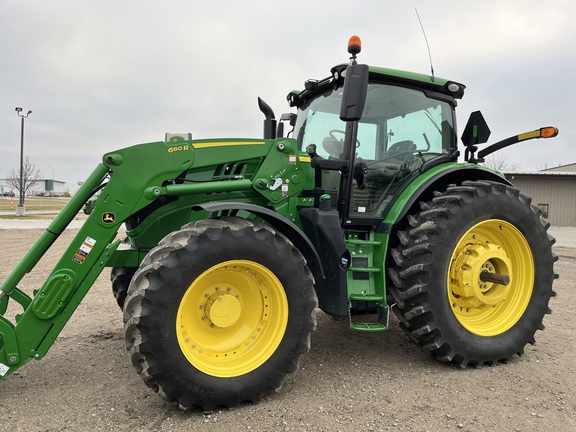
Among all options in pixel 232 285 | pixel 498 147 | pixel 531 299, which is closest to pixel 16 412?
pixel 232 285

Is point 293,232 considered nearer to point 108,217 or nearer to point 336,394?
point 336,394

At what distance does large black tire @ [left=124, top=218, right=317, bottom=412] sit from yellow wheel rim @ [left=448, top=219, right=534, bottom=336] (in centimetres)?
146

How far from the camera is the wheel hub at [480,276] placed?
3.56 m

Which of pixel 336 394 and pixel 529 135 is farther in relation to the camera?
pixel 529 135

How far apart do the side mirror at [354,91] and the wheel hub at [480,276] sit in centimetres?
158

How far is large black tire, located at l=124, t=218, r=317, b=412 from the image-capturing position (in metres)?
2.56

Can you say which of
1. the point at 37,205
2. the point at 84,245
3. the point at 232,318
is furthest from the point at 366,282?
the point at 37,205

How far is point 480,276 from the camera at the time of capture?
11.9 ft

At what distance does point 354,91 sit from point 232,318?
1.83m

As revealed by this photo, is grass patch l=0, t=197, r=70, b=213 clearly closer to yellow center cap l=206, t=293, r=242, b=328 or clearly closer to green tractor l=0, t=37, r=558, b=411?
green tractor l=0, t=37, r=558, b=411

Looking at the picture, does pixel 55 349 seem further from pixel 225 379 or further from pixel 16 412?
pixel 225 379

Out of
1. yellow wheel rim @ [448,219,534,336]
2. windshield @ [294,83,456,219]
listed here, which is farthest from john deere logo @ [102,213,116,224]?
yellow wheel rim @ [448,219,534,336]

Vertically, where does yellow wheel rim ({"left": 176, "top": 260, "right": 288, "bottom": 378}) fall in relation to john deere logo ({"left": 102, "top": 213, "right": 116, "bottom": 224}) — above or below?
below

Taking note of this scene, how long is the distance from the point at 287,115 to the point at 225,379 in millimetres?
2957
